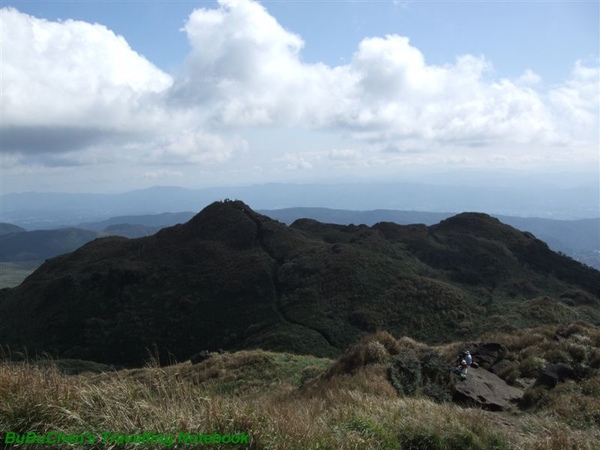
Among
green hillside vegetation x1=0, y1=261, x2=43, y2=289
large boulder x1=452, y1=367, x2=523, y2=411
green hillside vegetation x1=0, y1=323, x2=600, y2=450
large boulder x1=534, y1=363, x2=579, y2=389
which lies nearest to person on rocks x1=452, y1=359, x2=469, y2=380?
large boulder x1=452, y1=367, x2=523, y2=411

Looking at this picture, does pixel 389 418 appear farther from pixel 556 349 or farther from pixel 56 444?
pixel 556 349

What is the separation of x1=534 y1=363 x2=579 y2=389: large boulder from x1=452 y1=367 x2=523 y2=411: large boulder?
0.61 m

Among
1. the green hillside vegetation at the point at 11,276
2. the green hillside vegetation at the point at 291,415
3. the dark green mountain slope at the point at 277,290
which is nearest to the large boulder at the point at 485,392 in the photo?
the green hillside vegetation at the point at 291,415

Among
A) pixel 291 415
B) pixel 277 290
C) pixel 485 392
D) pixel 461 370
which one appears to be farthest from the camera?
pixel 277 290

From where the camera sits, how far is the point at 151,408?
4.45 m

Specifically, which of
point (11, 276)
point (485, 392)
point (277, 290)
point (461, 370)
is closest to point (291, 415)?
point (485, 392)

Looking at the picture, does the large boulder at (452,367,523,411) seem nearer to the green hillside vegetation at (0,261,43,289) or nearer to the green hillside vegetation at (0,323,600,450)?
the green hillside vegetation at (0,323,600,450)

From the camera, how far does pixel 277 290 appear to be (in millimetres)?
44844

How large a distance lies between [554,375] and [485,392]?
5.41 ft

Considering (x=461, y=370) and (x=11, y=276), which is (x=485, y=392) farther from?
(x=11, y=276)

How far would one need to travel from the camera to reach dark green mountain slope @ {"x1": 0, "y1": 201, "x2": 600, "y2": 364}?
36.2m

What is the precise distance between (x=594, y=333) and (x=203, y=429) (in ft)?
45.8

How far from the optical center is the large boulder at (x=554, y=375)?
942cm

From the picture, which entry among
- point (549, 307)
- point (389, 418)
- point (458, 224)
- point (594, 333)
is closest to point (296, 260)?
point (549, 307)
